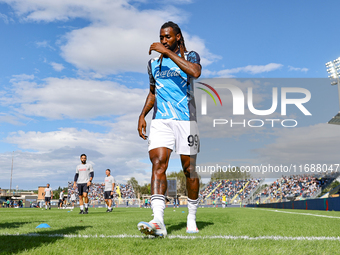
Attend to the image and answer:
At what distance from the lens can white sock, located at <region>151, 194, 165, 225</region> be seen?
3264mm

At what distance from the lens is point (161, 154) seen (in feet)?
11.8

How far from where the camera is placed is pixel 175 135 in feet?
12.4

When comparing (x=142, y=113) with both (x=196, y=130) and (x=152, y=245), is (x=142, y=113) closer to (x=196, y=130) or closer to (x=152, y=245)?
(x=196, y=130)

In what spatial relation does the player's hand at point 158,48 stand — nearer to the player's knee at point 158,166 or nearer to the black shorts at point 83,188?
the player's knee at point 158,166

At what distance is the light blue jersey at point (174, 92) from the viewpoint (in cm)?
380

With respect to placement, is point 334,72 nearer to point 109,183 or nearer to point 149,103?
point 109,183

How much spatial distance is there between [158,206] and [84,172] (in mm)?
8927

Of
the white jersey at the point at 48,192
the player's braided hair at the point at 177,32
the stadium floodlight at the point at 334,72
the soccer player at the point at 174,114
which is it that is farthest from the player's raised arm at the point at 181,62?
the stadium floodlight at the point at 334,72

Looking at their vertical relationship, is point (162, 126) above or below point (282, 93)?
below

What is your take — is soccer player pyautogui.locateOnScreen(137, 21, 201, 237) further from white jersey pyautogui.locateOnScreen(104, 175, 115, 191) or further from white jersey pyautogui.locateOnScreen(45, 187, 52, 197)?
white jersey pyautogui.locateOnScreen(45, 187, 52, 197)

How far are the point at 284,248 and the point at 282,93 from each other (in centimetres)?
2015

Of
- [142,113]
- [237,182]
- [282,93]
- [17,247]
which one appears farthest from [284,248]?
[237,182]

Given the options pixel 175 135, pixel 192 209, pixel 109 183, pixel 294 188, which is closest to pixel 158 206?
pixel 192 209

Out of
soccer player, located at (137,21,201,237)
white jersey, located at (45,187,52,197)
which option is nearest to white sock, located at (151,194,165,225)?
soccer player, located at (137,21,201,237)
